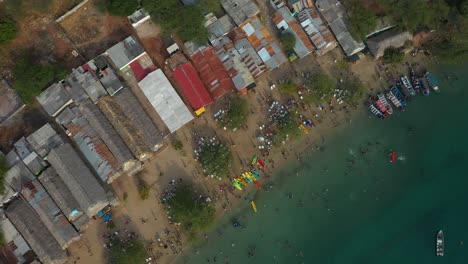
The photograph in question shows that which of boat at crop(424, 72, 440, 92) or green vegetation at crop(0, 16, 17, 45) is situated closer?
green vegetation at crop(0, 16, 17, 45)

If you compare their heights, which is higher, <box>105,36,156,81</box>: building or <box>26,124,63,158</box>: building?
<box>105,36,156,81</box>: building

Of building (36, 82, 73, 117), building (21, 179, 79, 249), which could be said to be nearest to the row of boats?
building (36, 82, 73, 117)

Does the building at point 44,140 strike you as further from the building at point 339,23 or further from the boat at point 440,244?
the boat at point 440,244

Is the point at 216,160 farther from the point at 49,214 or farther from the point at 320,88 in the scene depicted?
the point at 49,214

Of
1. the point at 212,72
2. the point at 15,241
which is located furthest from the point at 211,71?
the point at 15,241

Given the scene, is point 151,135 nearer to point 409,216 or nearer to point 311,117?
point 311,117

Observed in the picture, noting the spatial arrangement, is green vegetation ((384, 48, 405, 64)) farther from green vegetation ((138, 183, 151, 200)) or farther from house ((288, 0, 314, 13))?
green vegetation ((138, 183, 151, 200))

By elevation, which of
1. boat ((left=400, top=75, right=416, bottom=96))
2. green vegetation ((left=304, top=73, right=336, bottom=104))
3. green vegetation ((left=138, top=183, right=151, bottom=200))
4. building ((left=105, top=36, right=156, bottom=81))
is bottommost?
boat ((left=400, top=75, right=416, bottom=96))

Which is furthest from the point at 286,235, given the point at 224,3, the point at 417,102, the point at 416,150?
the point at 224,3
